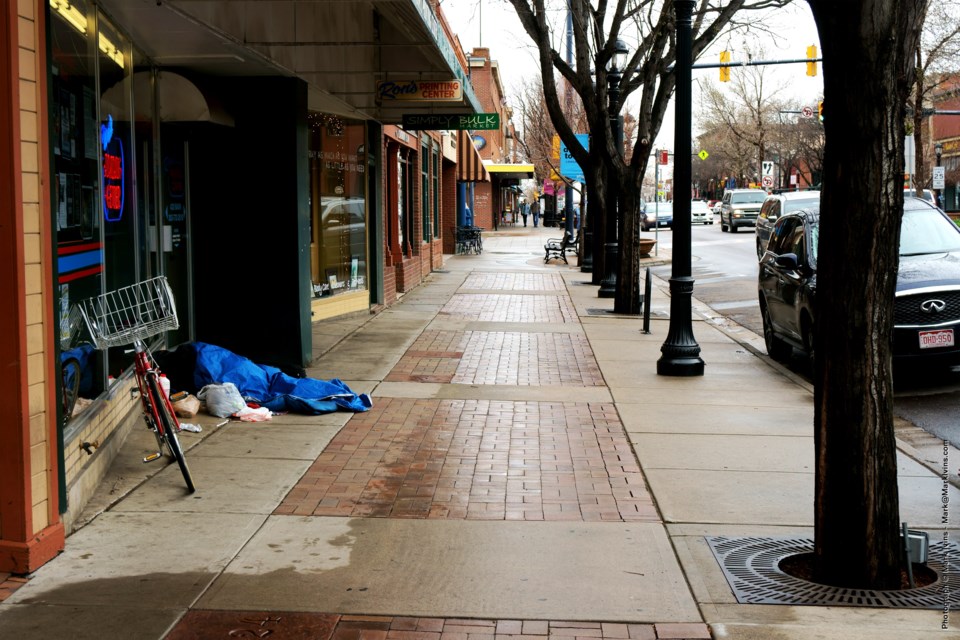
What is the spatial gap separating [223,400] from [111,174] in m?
2.00

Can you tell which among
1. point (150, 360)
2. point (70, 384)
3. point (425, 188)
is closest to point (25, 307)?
point (70, 384)

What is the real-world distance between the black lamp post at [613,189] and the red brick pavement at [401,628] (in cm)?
1297

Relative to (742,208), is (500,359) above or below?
below

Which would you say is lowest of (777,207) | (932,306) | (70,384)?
(70,384)

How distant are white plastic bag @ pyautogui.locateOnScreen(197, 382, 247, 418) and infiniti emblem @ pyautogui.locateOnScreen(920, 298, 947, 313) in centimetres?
640

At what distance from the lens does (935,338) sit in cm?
1033

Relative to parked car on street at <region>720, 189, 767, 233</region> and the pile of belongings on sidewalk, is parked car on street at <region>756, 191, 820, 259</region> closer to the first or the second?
the pile of belongings on sidewalk

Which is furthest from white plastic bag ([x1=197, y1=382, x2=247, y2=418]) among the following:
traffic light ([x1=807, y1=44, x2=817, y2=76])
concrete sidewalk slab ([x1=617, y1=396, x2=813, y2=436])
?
traffic light ([x1=807, y1=44, x2=817, y2=76])

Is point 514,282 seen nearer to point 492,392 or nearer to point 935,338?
point 492,392

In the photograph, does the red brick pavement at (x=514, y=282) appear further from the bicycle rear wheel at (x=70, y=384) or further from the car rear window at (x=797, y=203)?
the bicycle rear wheel at (x=70, y=384)

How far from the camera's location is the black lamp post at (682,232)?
37.1 feet

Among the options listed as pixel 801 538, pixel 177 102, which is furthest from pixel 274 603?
pixel 177 102

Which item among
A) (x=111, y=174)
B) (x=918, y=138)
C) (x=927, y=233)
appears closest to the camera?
(x=111, y=174)

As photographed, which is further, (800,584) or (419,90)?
(419,90)
